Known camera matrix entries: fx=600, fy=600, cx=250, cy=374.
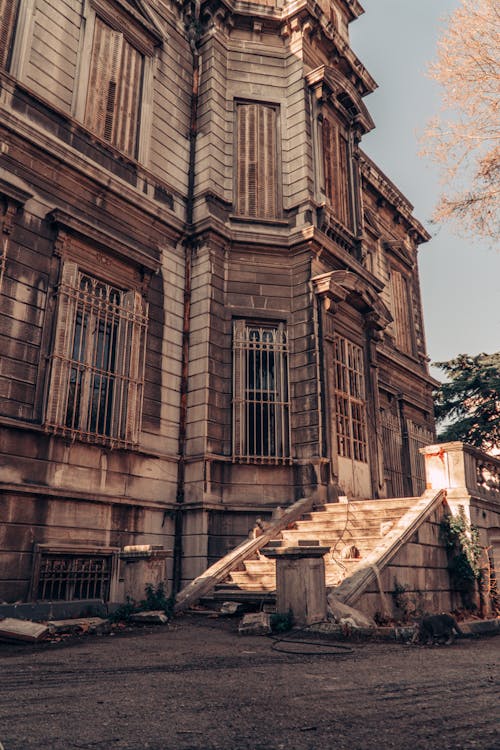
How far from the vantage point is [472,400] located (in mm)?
26328

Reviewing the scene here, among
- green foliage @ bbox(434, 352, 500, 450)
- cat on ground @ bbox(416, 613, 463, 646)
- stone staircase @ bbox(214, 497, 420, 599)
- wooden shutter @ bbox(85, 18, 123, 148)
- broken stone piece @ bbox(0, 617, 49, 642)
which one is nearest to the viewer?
broken stone piece @ bbox(0, 617, 49, 642)

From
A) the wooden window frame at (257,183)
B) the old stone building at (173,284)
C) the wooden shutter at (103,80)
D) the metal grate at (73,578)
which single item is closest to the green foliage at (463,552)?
the old stone building at (173,284)

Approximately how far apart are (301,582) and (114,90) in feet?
36.7

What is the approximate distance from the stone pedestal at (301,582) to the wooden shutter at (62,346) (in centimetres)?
447

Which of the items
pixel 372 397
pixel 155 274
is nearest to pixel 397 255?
pixel 372 397

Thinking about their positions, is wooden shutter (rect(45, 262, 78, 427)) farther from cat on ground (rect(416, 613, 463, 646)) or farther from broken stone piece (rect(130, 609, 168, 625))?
cat on ground (rect(416, 613, 463, 646))

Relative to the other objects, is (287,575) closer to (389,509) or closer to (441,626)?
(441,626)

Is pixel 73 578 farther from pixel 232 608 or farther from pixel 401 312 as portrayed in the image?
pixel 401 312

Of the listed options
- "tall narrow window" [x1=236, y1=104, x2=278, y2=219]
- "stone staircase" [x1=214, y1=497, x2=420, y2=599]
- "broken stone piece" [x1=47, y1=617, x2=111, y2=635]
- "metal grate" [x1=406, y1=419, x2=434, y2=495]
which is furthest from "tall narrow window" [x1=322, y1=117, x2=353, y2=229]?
"broken stone piece" [x1=47, y1=617, x2=111, y2=635]

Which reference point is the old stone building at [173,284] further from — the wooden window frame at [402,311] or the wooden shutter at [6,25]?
the wooden window frame at [402,311]

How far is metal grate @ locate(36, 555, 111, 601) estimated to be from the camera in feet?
32.2

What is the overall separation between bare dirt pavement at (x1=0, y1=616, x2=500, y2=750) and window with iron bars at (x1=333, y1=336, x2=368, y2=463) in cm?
731

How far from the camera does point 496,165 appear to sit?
10.7 metres

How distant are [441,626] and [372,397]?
8.39 m
